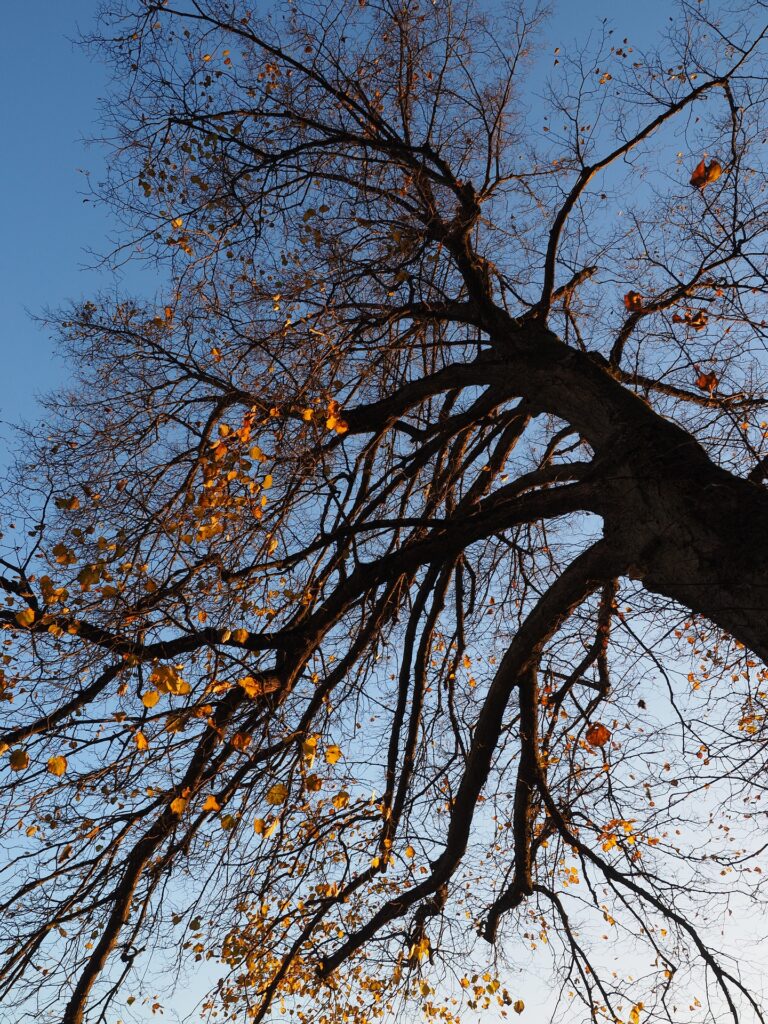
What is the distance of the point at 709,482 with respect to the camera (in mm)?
2973

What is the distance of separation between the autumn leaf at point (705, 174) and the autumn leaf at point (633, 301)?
655mm

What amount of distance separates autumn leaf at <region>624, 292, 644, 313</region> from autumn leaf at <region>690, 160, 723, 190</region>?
65cm

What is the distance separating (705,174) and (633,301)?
2.48 ft

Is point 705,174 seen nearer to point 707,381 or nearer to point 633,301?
point 633,301

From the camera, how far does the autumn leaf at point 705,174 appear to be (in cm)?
404

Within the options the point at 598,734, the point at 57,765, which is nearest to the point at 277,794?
the point at 57,765

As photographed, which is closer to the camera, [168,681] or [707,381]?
[168,681]

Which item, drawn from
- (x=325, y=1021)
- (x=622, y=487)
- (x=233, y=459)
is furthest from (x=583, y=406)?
(x=325, y=1021)

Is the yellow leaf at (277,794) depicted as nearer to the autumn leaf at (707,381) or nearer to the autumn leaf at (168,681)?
the autumn leaf at (168,681)

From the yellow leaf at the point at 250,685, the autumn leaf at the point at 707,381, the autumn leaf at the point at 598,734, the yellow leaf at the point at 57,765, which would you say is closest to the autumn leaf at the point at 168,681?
the yellow leaf at the point at 250,685

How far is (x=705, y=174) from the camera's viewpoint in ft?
13.3

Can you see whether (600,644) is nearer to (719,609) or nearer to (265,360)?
(719,609)

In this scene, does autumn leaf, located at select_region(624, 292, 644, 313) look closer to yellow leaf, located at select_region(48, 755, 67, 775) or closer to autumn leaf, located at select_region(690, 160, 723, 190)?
autumn leaf, located at select_region(690, 160, 723, 190)

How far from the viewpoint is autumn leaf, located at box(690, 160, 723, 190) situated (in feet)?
13.3
